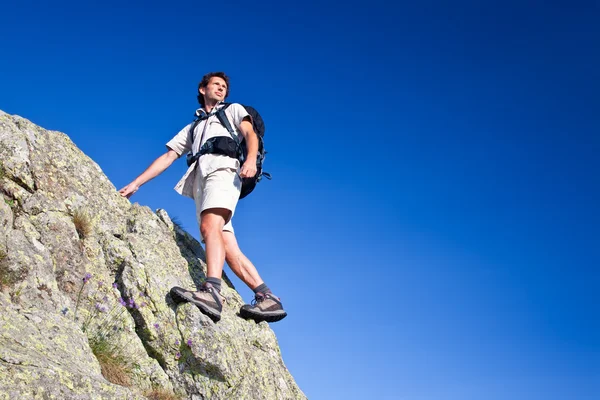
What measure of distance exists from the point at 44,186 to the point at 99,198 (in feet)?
2.89

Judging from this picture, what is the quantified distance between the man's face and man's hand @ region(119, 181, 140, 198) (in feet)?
5.88

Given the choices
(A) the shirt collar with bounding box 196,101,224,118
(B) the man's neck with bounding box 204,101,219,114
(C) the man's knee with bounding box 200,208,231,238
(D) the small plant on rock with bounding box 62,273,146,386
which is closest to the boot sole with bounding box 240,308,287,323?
(C) the man's knee with bounding box 200,208,231,238

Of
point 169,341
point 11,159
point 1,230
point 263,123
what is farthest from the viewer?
point 263,123

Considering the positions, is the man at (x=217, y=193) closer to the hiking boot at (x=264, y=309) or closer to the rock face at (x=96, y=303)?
the hiking boot at (x=264, y=309)

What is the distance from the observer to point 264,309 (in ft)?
27.0

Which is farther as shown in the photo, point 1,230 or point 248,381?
point 248,381

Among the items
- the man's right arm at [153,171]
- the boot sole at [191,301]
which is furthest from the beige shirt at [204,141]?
the boot sole at [191,301]

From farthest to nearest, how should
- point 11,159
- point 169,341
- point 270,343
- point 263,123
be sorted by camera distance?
point 263,123 → point 270,343 → point 11,159 → point 169,341

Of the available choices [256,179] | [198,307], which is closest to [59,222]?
[198,307]

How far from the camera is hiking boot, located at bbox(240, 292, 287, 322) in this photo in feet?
26.7

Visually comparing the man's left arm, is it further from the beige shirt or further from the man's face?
the man's face

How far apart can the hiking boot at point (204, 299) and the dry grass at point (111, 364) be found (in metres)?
1.05

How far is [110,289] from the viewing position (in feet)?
23.4

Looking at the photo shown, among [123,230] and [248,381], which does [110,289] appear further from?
[248,381]
